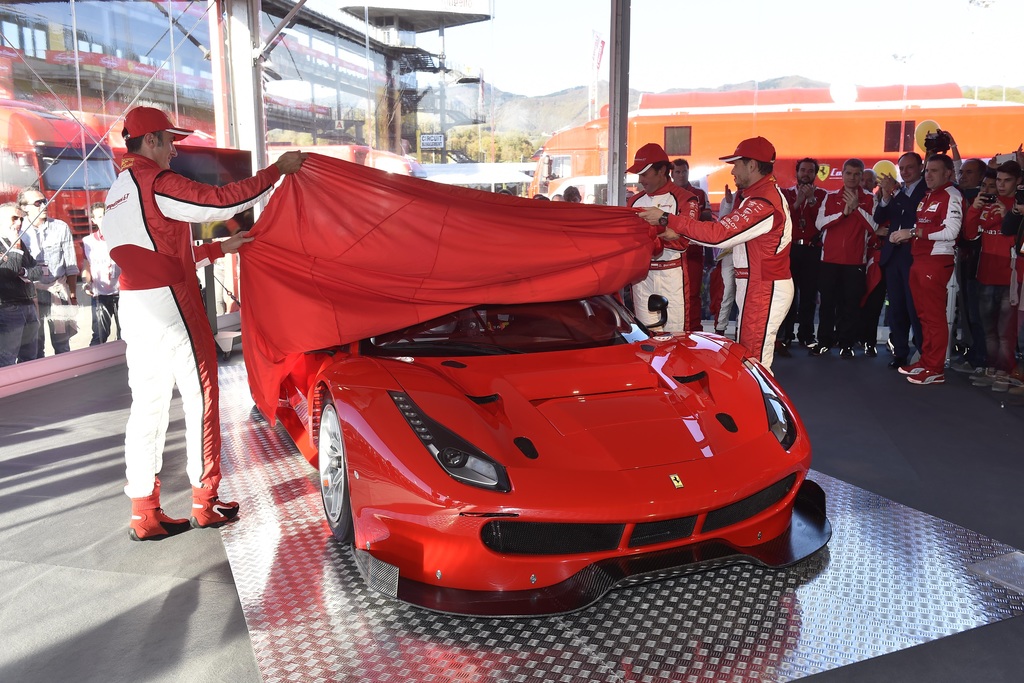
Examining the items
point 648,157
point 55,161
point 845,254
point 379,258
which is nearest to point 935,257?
point 845,254

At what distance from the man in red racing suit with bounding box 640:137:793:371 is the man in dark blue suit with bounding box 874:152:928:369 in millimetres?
2826

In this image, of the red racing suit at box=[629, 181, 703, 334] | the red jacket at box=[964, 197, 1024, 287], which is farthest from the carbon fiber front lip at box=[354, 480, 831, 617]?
the red jacket at box=[964, 197, 1024, 287]

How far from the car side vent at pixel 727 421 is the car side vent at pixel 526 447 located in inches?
30.4

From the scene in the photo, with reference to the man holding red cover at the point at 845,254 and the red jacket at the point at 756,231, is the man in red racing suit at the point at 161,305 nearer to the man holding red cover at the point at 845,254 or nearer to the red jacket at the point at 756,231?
the red jacket at the point at 756,231

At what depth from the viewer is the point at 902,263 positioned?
6859 millimetres

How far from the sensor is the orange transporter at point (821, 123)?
1264 centimetres

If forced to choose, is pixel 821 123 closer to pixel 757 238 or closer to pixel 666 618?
pixel 757 238

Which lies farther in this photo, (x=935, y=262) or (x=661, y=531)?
(x=935, y=262)

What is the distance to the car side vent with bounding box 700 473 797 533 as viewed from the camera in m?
2.67

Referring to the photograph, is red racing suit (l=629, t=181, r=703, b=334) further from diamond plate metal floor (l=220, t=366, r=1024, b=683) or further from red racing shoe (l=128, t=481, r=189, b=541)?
red racing shoe (l=128, t=481, r=189, b=541)

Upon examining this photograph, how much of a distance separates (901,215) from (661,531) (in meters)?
5.51

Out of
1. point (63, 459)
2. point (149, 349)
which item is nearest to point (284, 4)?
point (63, 459)

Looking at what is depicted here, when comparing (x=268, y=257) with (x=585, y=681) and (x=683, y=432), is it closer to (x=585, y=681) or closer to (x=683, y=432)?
(x=683, y=432)

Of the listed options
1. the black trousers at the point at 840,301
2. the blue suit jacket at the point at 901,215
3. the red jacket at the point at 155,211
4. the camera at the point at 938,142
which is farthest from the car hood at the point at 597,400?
the camera at the point at 938,142
